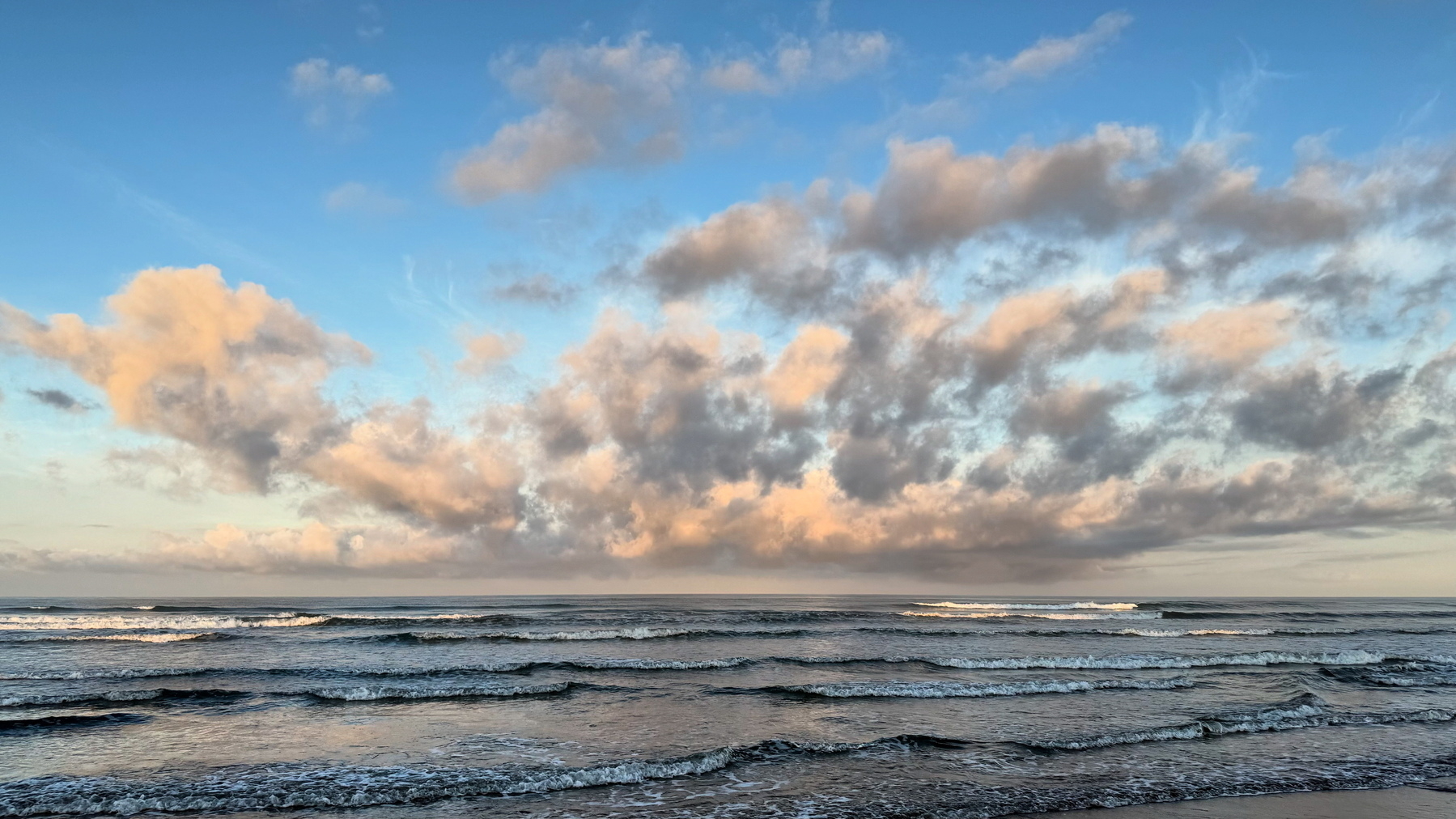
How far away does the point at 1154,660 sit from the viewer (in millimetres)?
32250

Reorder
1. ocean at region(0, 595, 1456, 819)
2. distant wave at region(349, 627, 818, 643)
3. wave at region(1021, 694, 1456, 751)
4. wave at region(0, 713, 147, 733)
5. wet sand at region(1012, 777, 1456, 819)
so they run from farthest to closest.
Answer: distant wave at region(349, 627, 818, 643) → wave at region(0, 713, 147, 733) → wave at region(1021, 694, 1456, 751) → ocean at region(0, 595, 1456, 819) → wet sand at region(1012, 777, 1456, 819)

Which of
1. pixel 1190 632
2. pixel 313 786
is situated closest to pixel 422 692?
pixel 313 786

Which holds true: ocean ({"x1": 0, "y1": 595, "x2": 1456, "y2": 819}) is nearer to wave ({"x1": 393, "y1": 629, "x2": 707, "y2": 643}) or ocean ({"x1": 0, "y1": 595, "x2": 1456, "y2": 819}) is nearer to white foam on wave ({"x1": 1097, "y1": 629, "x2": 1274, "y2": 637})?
wave ({"x1": 393, "y1": 629, "x2": 707, "y2": 643})

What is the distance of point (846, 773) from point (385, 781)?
836 cm

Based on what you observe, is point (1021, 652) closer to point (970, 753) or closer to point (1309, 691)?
point (1309, 691)

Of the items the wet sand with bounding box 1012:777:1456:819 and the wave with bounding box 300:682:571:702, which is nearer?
the wet sand with bounding box 1012:777:1456:819

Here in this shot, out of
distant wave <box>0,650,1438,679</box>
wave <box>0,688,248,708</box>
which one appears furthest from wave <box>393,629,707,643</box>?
wave <box>0,688,248,708</box>

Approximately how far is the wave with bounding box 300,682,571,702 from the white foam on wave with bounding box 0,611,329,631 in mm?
34029

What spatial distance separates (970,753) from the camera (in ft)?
51.3

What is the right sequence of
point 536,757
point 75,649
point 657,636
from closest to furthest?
point 536,757 → point 75,649 → point 657,636

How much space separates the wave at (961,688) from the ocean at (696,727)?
163 millimetres

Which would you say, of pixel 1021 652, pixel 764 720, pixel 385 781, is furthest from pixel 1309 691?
pixel 385 781

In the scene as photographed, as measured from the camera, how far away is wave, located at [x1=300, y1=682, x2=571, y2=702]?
22.3m

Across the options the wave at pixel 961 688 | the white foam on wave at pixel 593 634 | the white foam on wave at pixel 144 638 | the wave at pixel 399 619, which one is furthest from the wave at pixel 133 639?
the wave at pixel 961 688
